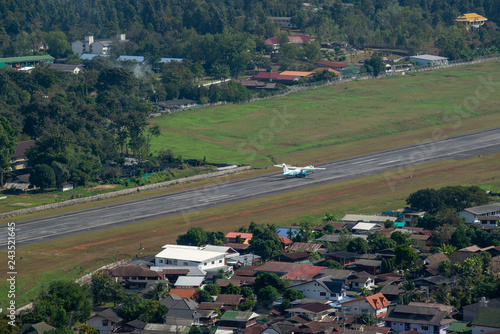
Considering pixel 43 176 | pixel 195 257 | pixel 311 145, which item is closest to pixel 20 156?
pixel 43 176

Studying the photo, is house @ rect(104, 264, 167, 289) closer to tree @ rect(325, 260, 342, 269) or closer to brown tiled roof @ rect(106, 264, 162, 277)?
brown tiled roof @ rect(106, 264, 162, 277)

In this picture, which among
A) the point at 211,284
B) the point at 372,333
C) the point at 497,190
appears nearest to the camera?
the point at 372,333

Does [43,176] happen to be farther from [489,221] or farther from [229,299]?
[489,221]

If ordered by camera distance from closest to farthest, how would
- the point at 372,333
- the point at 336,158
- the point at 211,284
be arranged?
1. the point at 372,333
2. the point at 211,284
3. the point at 336,158

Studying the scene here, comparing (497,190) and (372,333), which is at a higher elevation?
(372,333)

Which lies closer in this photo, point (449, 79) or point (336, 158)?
point (336, 158)

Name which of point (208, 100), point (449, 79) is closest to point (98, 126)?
point (208, 100)

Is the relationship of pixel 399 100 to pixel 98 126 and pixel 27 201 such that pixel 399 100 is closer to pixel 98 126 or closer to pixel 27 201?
pixel 98 126

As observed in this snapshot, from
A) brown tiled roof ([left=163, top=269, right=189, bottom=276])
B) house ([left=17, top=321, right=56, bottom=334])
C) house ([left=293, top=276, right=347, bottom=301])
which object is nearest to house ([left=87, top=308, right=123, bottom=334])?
house ([left=17, top=321, right=56, bottom=334])
